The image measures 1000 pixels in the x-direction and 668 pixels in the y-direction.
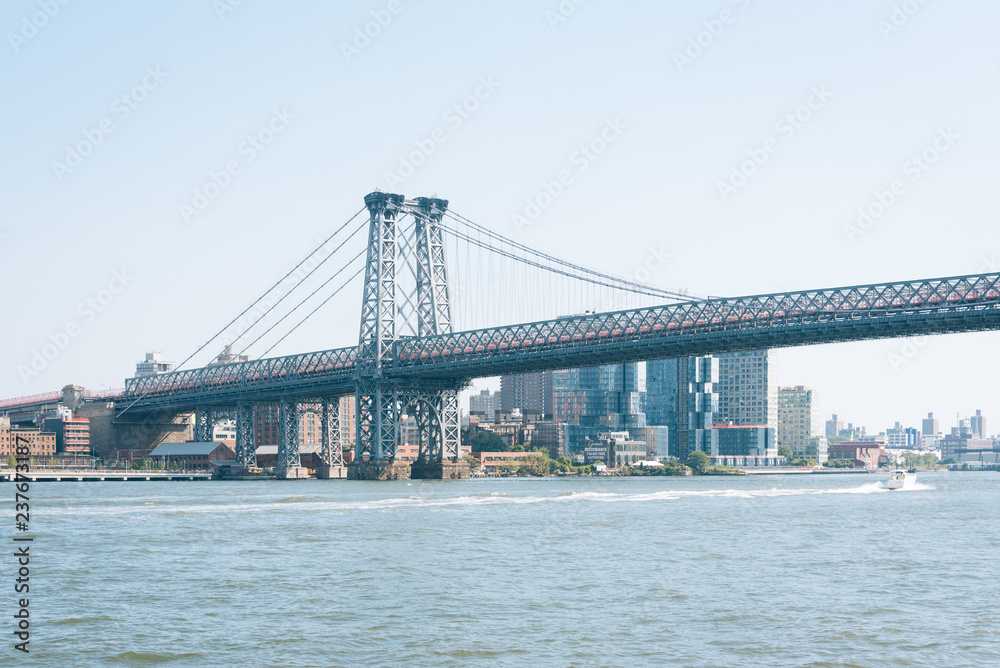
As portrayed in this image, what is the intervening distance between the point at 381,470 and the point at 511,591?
2969 inches

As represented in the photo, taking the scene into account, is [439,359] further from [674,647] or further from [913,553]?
[674,647]

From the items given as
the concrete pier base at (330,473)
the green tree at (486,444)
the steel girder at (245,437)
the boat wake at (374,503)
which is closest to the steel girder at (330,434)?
the concrete pier base at (330,473)

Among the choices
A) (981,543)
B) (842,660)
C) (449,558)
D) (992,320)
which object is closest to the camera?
(842,660)

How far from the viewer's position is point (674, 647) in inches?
910

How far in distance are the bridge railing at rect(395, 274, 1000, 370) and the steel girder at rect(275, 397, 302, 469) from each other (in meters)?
22.0

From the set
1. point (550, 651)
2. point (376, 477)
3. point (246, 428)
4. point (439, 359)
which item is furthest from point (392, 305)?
point (550, 651)

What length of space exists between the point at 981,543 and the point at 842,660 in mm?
23441

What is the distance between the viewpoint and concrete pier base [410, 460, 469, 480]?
357ft

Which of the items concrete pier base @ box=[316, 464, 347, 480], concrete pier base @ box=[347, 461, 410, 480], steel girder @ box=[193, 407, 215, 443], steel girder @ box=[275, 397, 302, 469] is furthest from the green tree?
concrete pier base @ box=[347, 461, 410, 480]

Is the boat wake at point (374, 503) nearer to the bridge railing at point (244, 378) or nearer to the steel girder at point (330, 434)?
the bridge railing at point (244, 378)

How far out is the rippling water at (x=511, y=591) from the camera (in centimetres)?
2298

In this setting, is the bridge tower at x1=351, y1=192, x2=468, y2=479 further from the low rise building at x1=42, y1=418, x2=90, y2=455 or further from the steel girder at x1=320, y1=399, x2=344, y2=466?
the low rise building at x1=42, y1=418, x2=90, y2=455

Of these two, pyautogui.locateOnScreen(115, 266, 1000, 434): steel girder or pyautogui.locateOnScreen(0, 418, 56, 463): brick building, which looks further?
pyautogui.locateOnScreen(0, 418, 56, 463): brick building

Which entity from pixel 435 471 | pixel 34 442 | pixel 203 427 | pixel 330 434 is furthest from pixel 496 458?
pixel 435 471
